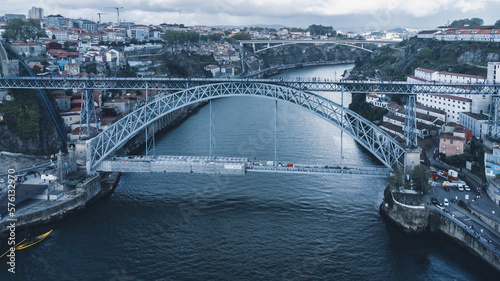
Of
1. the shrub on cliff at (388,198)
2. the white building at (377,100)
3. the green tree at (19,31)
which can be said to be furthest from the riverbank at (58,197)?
the green tree at (19,31)

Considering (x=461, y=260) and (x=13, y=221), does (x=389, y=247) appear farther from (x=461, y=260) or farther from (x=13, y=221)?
(x=13, y=221)

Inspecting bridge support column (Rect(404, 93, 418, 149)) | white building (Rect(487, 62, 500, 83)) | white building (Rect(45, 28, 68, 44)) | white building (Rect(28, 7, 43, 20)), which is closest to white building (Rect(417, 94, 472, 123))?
white building (Rect(487, 62, 500, 83))

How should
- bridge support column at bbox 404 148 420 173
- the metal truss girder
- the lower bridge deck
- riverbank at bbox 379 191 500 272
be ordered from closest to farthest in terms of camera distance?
1. riverbank at bbox 379 191 500 272
2. bridge support column at bbox 404 148 420 173
3. the lower bridge deck
4. the metal truss girder

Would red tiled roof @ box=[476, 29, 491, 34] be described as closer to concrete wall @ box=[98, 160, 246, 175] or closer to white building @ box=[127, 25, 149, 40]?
concrete wall @ box=[98, 160, 246, 175]

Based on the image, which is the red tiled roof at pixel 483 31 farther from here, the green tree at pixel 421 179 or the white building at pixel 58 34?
the white building at pixel 58 34

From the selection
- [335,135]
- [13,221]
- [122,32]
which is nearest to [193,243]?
[13,221]

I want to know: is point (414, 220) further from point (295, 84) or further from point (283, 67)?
point (283, 67)
